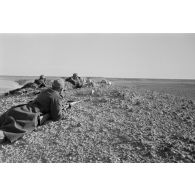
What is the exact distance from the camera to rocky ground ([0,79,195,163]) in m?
2.87

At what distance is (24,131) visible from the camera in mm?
3258

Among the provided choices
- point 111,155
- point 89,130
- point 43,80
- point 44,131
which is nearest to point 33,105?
point 44,131

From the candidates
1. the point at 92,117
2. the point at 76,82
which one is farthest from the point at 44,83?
the point at 92,117

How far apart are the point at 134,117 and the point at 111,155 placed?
1.18 metres

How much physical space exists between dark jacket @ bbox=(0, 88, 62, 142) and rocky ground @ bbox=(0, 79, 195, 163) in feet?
0.38

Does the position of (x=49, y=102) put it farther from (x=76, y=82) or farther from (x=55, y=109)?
(x=76, y=82)

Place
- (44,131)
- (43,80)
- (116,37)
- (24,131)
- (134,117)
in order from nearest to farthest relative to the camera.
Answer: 1. (24,131)
2. (44,131)
3. (134,117)
4. (116,37)
5. (43,80)

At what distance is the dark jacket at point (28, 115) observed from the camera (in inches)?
126

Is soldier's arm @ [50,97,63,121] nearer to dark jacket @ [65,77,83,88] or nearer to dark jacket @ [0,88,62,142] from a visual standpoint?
dark jacket @ [0,88,62,142]

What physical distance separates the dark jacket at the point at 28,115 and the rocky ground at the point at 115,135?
0.12 meters

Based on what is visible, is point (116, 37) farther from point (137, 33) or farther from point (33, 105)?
point (33, 105)

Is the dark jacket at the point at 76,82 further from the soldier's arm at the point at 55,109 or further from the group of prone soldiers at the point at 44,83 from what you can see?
the soldier's arm at the point at 55,109

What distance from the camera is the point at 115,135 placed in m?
3.34

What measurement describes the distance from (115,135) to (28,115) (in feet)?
3.87
